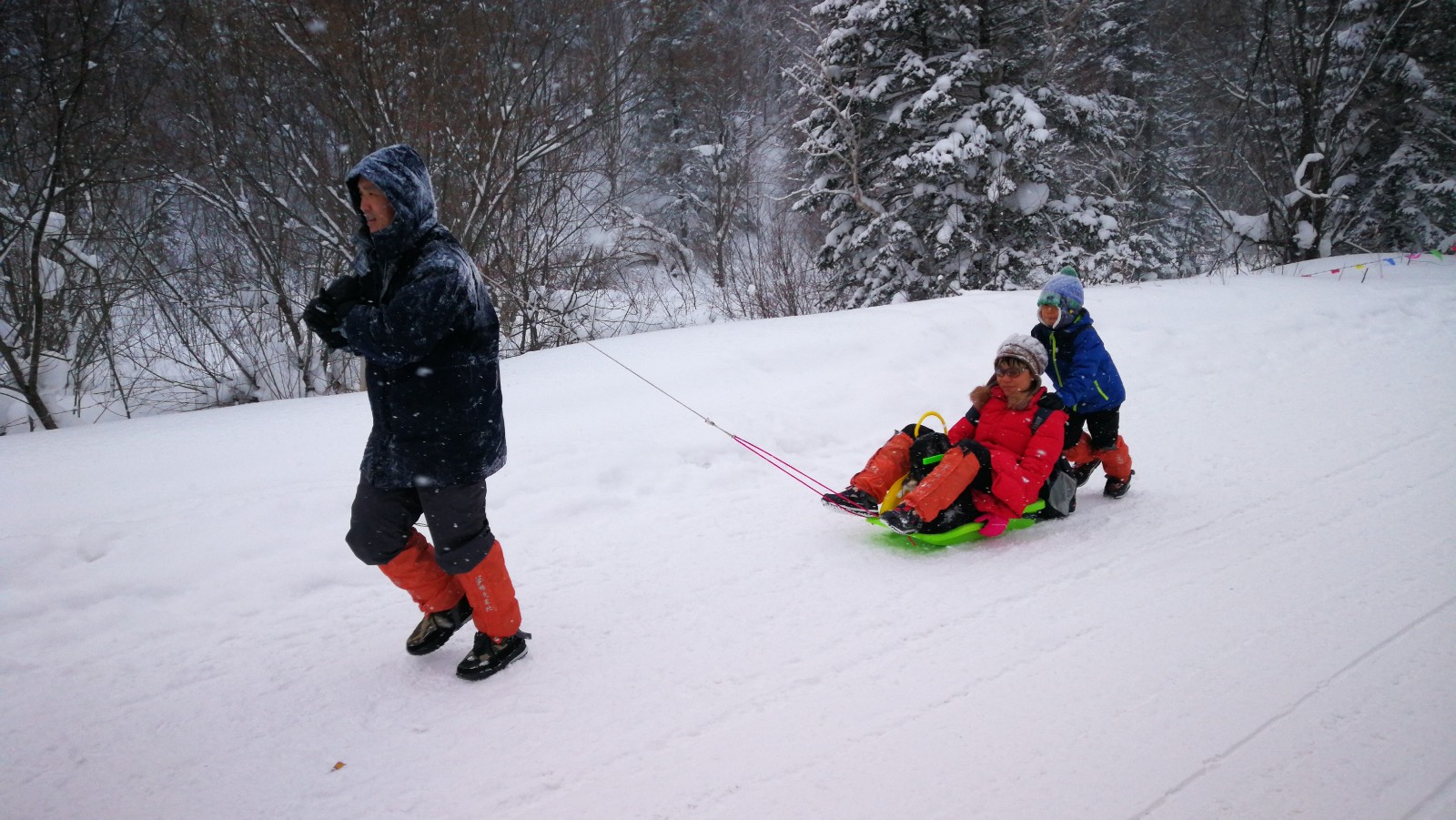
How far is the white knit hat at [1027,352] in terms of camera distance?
366 centimetres

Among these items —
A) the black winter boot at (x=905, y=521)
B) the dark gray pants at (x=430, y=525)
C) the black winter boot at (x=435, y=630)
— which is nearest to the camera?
the dark gray pants at (x=430, y=525)

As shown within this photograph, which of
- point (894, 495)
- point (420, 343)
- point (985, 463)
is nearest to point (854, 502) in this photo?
point (894, 495)

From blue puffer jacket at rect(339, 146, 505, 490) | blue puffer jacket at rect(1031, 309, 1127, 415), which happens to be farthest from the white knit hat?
blue puffer jacket at rect(339, 146, 505, 490)

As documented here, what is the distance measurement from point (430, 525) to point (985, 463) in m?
2.64

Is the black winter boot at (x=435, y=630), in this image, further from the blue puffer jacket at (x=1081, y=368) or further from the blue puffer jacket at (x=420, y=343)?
the blue puffer jacket at (x=1081, y=368)

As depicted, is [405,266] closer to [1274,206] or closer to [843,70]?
[843,70]

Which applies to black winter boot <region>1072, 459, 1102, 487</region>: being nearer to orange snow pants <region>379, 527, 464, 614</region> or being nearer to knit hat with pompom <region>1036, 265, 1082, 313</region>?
knit hat with pompom <region>1036, 265, 1082, 313</region>

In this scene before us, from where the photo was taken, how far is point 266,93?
7.10 metres

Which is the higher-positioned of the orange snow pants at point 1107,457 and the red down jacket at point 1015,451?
the red down jacket at point 1015,451

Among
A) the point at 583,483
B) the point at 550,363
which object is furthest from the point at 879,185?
the point at 583,483

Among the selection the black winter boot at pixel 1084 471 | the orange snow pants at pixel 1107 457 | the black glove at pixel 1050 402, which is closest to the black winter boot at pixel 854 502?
the black glove at pixel 1050 402

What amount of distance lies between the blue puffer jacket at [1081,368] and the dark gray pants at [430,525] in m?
3.18

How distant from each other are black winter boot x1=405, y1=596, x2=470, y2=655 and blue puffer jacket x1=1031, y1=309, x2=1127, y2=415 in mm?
3309

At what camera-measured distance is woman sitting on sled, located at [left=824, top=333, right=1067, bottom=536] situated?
3.44 meters
